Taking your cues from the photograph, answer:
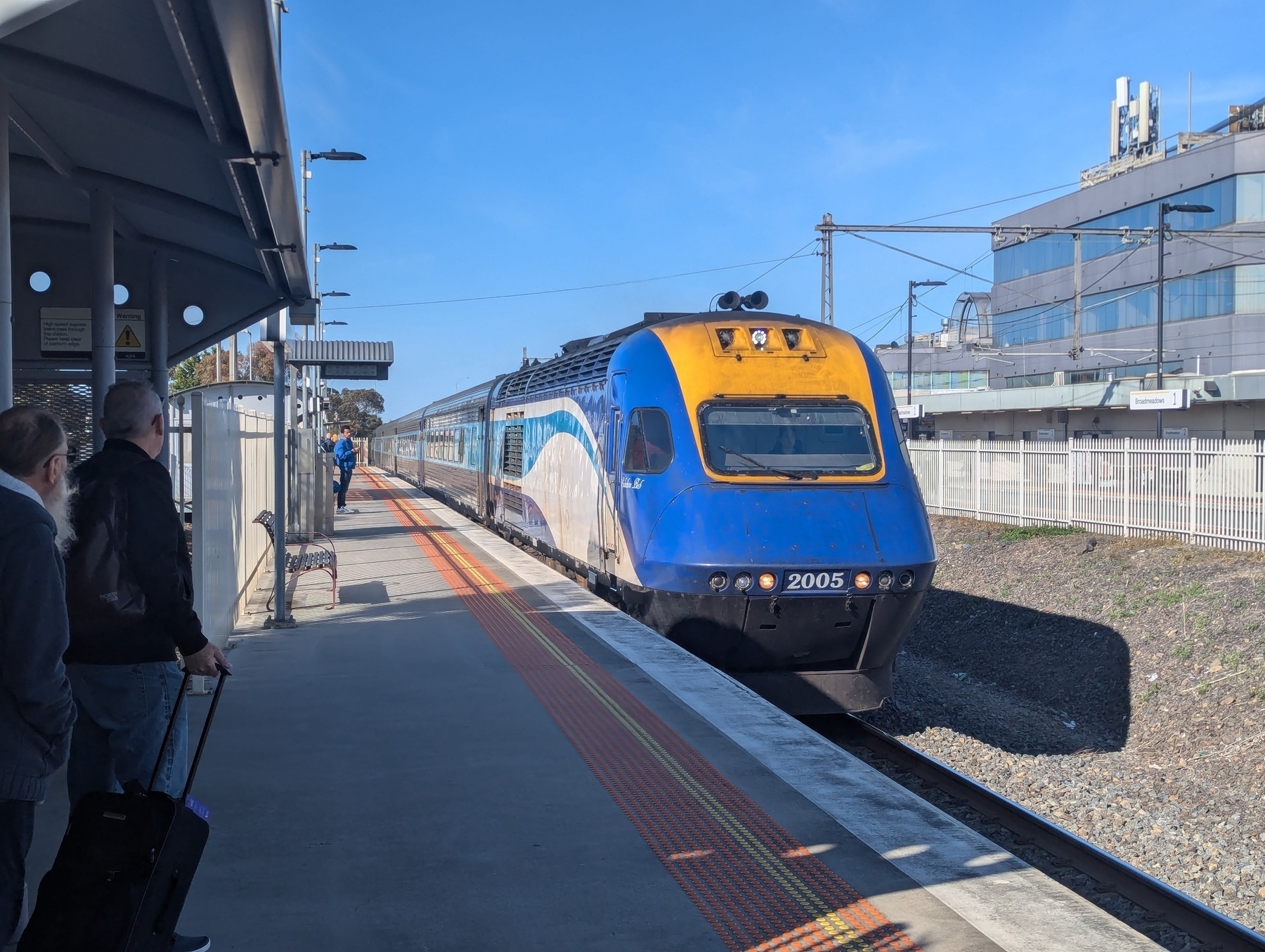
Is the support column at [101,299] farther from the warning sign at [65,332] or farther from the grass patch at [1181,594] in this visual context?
the grass patch at [1181,594]

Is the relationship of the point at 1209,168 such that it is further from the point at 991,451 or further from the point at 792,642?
the point at 792,642

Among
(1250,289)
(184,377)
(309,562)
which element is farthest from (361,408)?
(309,562)

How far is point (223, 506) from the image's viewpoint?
881 cm

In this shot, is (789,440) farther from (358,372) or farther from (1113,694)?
(358,372)

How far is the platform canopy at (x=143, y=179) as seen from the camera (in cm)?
431

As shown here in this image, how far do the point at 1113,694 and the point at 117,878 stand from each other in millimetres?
11696

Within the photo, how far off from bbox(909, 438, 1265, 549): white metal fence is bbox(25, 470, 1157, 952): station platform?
1058 centimetres

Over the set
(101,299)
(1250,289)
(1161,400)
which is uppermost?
(1250,289)

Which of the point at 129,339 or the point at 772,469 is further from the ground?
the point at 129,339

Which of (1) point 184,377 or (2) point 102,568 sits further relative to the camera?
(1) point 184,377

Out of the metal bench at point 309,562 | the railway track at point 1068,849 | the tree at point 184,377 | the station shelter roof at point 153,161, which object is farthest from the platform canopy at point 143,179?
the tree at point 184,377

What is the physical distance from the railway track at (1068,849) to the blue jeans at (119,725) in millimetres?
4533

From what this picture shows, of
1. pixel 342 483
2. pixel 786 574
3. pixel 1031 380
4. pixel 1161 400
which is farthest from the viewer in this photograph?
pixel 1031 380

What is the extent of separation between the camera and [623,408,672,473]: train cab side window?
9.25 metres
